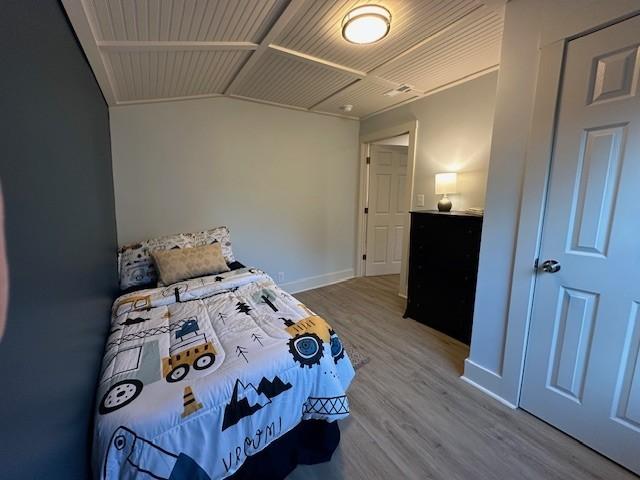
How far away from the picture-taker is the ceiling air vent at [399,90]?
2.73m

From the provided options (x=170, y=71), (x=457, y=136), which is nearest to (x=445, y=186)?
(x=457, y=136)

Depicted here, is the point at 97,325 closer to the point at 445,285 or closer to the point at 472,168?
the point at 445,285

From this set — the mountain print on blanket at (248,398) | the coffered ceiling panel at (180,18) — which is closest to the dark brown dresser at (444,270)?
the mountain print on blanket at (248,398)

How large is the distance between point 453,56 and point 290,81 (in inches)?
54.0

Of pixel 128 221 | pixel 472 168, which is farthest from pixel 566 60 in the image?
pixel 128 221

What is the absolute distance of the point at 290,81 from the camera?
2.51m

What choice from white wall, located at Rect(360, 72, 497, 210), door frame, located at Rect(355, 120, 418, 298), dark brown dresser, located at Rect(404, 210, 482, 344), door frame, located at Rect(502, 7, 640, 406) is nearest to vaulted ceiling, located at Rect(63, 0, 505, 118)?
white wall, located at Rect(360, 72, 497, 210)

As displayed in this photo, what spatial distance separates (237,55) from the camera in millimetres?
1970

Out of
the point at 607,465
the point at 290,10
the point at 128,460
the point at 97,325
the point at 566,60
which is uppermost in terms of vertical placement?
the point at 290,10

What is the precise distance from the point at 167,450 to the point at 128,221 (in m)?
2.27

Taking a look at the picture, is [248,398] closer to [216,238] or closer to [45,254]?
[45,254]

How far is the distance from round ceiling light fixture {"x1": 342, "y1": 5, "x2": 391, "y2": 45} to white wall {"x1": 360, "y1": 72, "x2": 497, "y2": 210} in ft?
4.57

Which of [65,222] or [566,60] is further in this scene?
[566,60]

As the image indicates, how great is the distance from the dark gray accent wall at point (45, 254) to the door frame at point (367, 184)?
2.96 metres
